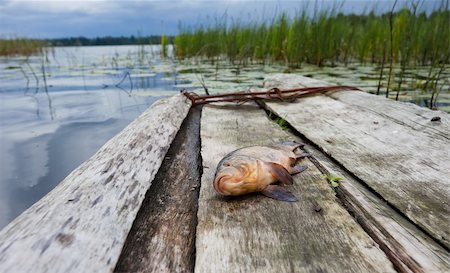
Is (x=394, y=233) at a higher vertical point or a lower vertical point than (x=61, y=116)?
higher

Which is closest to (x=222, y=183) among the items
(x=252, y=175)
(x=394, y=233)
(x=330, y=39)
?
(x=252, y=175)

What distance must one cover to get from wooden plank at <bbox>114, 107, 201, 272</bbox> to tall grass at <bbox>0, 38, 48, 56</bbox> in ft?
56.0

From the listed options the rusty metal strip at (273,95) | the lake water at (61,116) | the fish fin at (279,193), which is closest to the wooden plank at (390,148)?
the rusty metal strip at (273,95)

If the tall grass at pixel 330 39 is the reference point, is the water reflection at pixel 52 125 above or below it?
below

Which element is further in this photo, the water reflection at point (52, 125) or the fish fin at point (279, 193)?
the water reflection at point (52, 125)

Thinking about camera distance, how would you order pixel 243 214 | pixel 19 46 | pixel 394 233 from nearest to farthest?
pixel 394 233, pixel 243 214, pixel 19 46

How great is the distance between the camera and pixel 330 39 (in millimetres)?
7633

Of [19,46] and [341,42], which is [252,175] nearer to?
[341,42]

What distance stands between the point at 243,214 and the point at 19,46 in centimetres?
1951

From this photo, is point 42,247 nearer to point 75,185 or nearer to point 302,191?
point 75,185

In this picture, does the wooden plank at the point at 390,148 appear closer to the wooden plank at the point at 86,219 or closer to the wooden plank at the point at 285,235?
the wooden plank at the point at 285,235

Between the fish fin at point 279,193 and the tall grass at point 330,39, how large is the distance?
5.10 m

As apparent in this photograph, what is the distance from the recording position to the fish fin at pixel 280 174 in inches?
53.7

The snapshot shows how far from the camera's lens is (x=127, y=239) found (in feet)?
3.60
